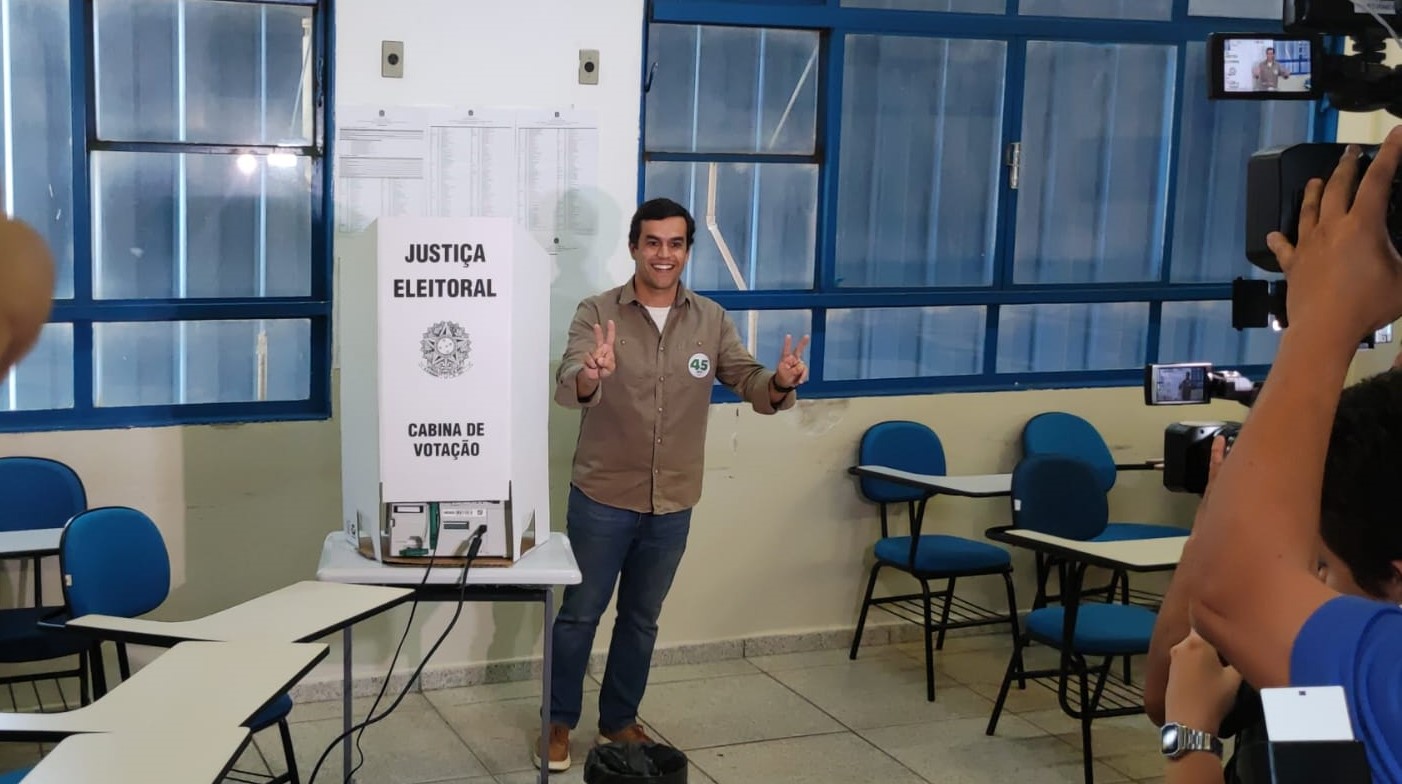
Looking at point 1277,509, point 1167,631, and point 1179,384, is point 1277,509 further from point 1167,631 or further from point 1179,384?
point 1179,384

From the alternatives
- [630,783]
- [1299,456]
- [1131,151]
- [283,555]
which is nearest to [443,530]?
[630,783]

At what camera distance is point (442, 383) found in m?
3.20

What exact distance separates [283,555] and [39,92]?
5.06 ft

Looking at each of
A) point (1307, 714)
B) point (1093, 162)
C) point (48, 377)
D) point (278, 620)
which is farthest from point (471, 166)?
point (1307, 714)

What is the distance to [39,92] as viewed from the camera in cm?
386

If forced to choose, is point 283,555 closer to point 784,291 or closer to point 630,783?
point 630,783

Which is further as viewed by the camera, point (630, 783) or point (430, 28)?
point (430, 28)

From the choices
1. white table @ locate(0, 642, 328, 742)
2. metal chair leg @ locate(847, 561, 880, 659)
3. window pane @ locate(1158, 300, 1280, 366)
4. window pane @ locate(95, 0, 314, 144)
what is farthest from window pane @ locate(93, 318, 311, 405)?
window pane @ locate(1158, 300, 1280, 366)

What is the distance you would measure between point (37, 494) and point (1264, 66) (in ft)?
11.5

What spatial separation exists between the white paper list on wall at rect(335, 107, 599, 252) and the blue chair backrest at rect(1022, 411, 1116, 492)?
1905 millimetres

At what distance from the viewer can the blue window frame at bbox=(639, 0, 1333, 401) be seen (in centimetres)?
468

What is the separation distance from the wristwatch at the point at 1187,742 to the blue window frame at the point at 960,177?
3.42m

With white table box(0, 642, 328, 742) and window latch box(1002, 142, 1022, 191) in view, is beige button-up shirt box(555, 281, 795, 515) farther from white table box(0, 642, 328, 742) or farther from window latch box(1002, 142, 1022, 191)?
window latch box(1002, 142, 1022, 191)

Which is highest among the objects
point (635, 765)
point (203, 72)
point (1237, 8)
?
point (1237, 8)
